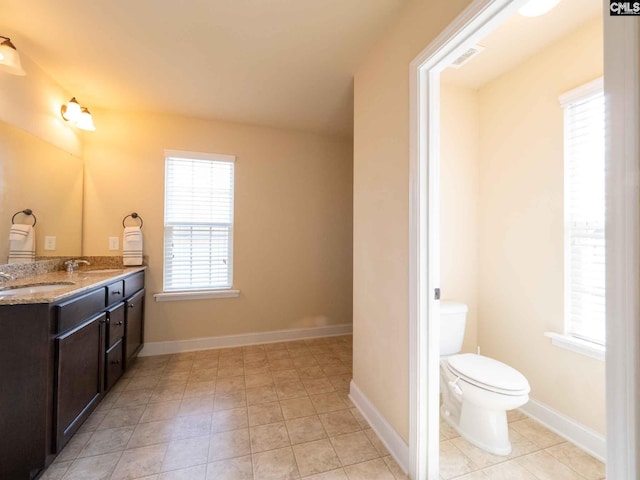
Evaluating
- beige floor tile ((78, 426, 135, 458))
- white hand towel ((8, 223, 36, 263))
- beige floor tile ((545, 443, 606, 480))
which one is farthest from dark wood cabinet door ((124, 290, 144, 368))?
beige floor tile ((545, 443, 606, 480))

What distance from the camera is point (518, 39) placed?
165cm

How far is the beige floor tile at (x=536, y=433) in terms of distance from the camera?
61.9 inches

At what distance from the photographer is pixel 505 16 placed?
3.23ft

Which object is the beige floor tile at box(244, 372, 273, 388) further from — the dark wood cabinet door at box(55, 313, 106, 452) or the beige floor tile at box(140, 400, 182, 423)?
the dark wood cabinet door at box(55, 313, 106, 452)

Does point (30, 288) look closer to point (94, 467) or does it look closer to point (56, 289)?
point (56, 289)

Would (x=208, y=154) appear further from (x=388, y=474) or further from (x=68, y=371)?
(x=388, y=474)

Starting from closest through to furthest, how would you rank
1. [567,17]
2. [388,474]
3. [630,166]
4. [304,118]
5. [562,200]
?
[630,166]
[388,474]
[567,17]
[562,200]
[304,118]

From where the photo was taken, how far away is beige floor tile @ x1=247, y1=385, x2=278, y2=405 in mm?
1963

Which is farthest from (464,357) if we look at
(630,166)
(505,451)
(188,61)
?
(188,61)

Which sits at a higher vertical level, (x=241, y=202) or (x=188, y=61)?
(x=188, y=61)

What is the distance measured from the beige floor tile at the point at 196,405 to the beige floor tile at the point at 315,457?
28.8 inches

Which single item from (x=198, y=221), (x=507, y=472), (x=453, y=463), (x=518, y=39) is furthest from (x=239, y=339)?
(x=518, y=39)

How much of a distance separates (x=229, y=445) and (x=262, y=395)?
0.50 metres

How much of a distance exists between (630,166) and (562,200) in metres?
1.32
